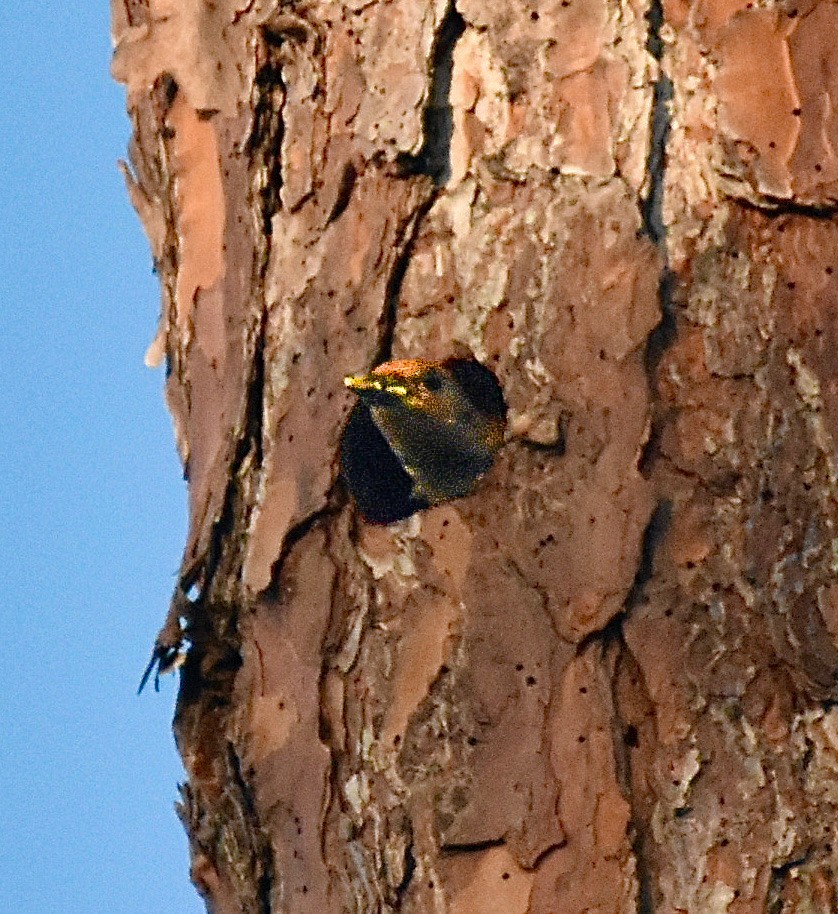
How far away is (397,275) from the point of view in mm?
1449

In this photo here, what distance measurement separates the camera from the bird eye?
1.43m

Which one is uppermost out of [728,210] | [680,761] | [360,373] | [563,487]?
[728,210]

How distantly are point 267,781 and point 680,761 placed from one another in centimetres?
42

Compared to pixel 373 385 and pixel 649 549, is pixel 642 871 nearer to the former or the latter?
pixel 649 549

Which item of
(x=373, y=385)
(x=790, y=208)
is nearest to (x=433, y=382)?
(x=373, y=385)

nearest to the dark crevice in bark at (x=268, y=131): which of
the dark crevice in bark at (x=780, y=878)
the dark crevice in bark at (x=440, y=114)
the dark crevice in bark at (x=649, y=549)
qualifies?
the dark crevice in bark at (x=440, y=114)

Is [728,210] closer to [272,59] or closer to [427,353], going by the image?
[427,353]

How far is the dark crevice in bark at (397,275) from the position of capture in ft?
4.75

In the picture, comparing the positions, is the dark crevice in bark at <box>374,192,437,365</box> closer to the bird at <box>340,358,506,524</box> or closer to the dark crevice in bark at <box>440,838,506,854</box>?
the bird at <box>340,358,506,524</box>

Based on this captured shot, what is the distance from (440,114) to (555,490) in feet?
1.28

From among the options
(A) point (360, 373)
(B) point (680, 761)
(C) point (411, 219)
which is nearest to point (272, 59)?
(C) point (411, 219)

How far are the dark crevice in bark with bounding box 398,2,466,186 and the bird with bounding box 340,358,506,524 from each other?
191mm

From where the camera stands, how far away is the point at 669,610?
4.43 ft

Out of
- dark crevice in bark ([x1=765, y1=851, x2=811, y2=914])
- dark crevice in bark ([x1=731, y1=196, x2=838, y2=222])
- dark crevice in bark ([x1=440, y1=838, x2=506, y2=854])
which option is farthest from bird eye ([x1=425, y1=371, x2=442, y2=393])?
dark crevice in bark ([x1=765, y1=851, x2=811, y2=914])
